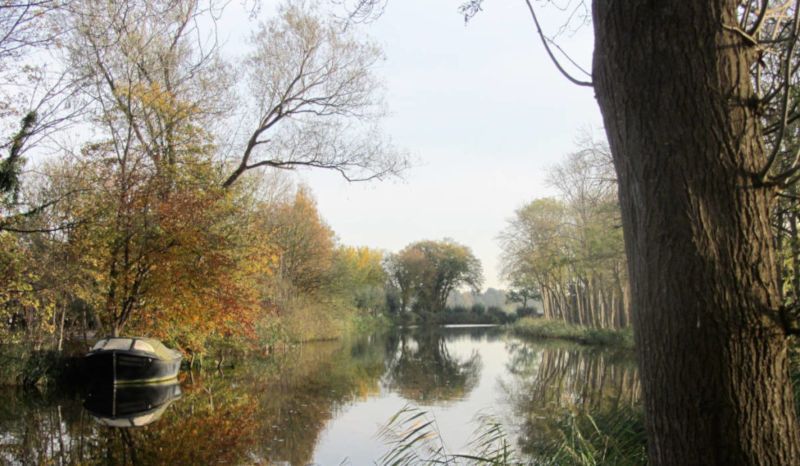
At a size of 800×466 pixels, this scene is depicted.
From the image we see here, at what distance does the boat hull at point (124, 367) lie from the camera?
44.3 feet

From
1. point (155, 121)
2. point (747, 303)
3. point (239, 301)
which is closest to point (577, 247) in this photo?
point (239, 301)

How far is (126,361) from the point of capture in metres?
13.7

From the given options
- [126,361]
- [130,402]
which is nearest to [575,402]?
[130,402]

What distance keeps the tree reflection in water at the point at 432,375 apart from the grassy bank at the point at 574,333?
571 cm

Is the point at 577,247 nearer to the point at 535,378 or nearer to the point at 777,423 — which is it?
the point at 535,378

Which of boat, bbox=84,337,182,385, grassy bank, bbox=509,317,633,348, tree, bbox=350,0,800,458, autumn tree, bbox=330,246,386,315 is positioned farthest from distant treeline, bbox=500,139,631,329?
tree, bbox=350,0,800,458

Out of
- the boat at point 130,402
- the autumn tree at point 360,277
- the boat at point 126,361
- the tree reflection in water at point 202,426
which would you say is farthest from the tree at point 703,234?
the autumn tree at point 360,277

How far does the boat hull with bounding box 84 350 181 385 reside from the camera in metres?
13.5

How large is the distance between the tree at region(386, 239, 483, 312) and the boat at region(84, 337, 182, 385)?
46.6 meters

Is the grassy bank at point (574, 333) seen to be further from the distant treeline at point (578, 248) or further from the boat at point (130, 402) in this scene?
the boat at point (130, 402)

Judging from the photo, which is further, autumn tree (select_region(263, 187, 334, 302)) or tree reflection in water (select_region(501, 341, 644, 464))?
autumn tree (select_region(263, 187, 334, 302))

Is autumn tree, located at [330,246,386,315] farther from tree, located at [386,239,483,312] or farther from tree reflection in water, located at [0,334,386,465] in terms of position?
tree reflection in water, located at [0,334,386,465]

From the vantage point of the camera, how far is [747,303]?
1.79 m

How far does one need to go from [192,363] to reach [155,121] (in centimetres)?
729
